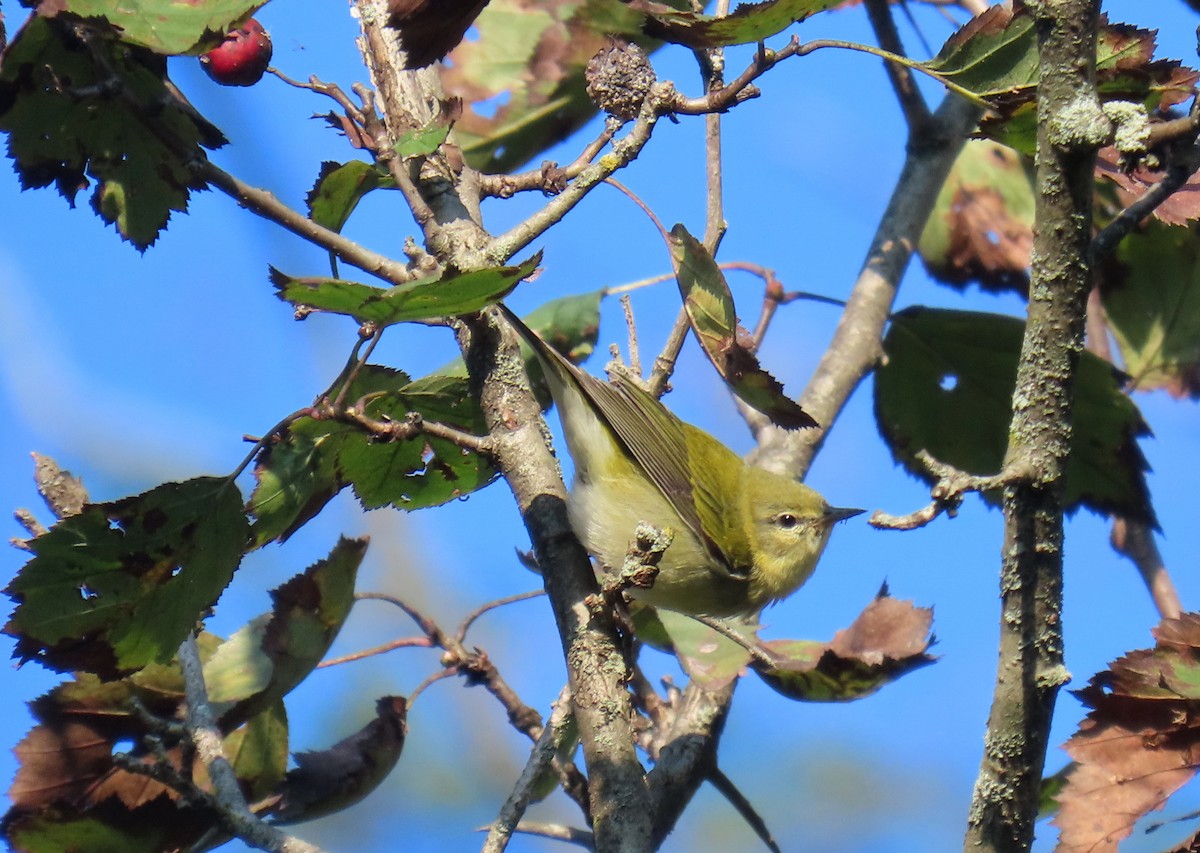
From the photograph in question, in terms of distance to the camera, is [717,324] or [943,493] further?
[717,324]

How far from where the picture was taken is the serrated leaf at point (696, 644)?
2.70m

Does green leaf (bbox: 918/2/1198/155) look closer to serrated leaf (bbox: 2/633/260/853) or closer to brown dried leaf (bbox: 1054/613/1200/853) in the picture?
brown dried leaf (bbox: 1054/613/1200/853)

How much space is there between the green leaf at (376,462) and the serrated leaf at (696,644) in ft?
2.20

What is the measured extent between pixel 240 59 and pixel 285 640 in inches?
47.5

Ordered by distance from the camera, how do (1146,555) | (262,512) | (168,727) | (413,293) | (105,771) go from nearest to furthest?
1. (413,293)
2. (262,512)
3. (168,727)
4. (105,771)
5. (1146,555)

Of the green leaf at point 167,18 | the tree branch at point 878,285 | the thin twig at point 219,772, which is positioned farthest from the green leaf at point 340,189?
the tree branch at point 878,285

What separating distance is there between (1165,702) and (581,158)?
1399mm

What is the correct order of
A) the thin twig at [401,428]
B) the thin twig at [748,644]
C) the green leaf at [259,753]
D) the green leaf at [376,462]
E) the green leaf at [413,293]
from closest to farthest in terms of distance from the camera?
1. the green leaf at [413,293]
2. the thin twig at [401,428]
3. the green leaf at [376,462]
4. the thin twig at [748,644]
5. the green leaf at [259,753]

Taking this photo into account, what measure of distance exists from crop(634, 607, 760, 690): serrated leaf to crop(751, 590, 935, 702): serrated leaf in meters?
0.10

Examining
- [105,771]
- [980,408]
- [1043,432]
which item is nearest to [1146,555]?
[980,408]

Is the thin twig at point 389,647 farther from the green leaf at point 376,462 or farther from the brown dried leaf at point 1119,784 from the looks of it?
the brown dried leaf at point 1119,784

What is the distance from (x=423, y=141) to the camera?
215 centimetres

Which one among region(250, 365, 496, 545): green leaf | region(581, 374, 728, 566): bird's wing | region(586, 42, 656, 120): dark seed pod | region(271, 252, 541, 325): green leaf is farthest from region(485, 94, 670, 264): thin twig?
region(581, 374, 728, 566): bird's wing

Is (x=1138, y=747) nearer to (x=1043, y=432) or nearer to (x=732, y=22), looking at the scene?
(x=1043, y=432)
